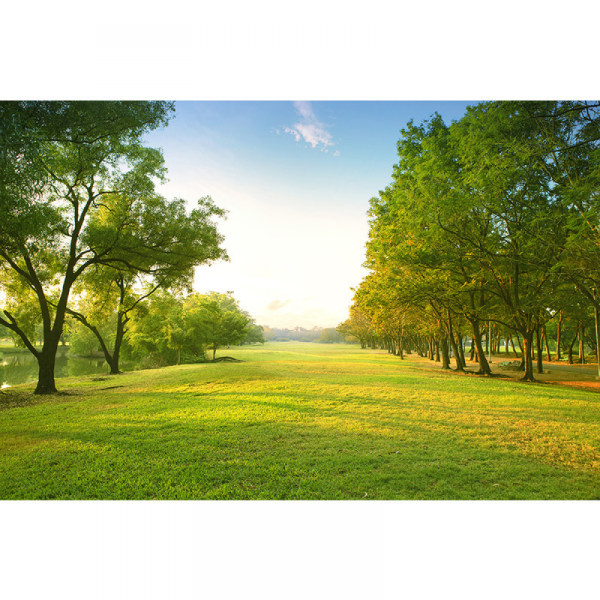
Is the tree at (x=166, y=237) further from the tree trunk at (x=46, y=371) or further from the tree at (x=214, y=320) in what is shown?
the tree at (x=214, y=320)

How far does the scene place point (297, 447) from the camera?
3596mm

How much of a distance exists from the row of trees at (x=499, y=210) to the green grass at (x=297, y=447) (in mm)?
3593

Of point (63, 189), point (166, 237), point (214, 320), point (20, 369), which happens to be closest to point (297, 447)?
point (166, 237)

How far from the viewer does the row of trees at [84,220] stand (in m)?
5.35

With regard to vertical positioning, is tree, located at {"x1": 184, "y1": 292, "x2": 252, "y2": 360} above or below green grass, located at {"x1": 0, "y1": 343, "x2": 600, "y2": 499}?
above

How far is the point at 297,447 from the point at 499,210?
7571 mm

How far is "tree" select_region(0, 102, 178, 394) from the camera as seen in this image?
480cm

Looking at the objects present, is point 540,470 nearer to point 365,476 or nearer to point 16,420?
point 365,476

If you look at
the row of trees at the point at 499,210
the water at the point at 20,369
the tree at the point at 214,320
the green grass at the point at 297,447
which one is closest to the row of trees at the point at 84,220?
the green grass at the point at 297,447

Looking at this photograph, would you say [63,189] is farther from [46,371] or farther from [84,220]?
[46,371]

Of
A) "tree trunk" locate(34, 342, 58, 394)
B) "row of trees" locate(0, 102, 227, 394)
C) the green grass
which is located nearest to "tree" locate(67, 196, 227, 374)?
"row of trees" locate(0, 102, 227, 394)

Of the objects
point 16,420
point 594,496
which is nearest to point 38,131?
point 16,420

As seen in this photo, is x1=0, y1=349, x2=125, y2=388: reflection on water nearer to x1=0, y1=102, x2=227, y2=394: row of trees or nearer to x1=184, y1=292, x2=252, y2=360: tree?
x1=0, y1=102, x2=227, y2=394: row of trees

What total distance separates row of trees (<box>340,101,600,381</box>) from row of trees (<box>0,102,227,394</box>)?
19.6ft
